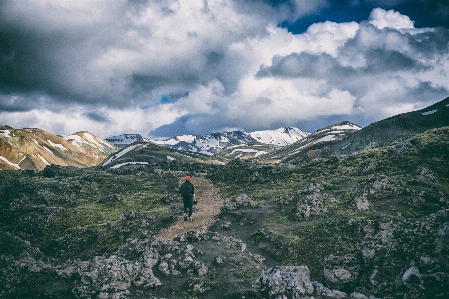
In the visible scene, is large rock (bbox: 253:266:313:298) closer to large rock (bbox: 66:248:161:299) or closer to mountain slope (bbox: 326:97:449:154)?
large rock (bbox: 66:248:161:299)

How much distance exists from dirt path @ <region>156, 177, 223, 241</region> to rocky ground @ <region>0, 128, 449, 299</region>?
0.76 feet

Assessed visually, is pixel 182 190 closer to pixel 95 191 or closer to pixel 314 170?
pixel 95 191

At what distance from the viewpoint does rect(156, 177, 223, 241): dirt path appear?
26.2 metres

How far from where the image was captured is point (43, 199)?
37.0m

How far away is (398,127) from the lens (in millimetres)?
122625

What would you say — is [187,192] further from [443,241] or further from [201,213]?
[443,241]

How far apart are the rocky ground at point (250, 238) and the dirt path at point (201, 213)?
231 millimetres

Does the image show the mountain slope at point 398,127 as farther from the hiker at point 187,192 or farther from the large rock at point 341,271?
the large rock at point 341,271

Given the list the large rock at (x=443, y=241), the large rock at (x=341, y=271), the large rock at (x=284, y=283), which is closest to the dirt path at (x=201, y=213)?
the large rock at (x=284, y=283)

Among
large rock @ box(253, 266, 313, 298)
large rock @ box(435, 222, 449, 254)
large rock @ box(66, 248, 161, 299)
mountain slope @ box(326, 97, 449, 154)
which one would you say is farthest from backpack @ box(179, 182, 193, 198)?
mountain slope @ box(326, 97, 449, 154)

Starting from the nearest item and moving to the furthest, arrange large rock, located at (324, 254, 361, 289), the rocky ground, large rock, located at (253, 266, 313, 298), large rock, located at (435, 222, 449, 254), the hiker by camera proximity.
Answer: large rock, located at (253, 266, 313, 298) → large rock, located at (435, 222, 449, 254) → the rocky ground → large rock, located at (324, 254, 361, 289) → the hiker

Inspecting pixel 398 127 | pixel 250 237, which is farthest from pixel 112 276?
pixel 398 127

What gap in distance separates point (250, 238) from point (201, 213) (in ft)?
27.5

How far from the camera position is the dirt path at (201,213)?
2618 centimetres
